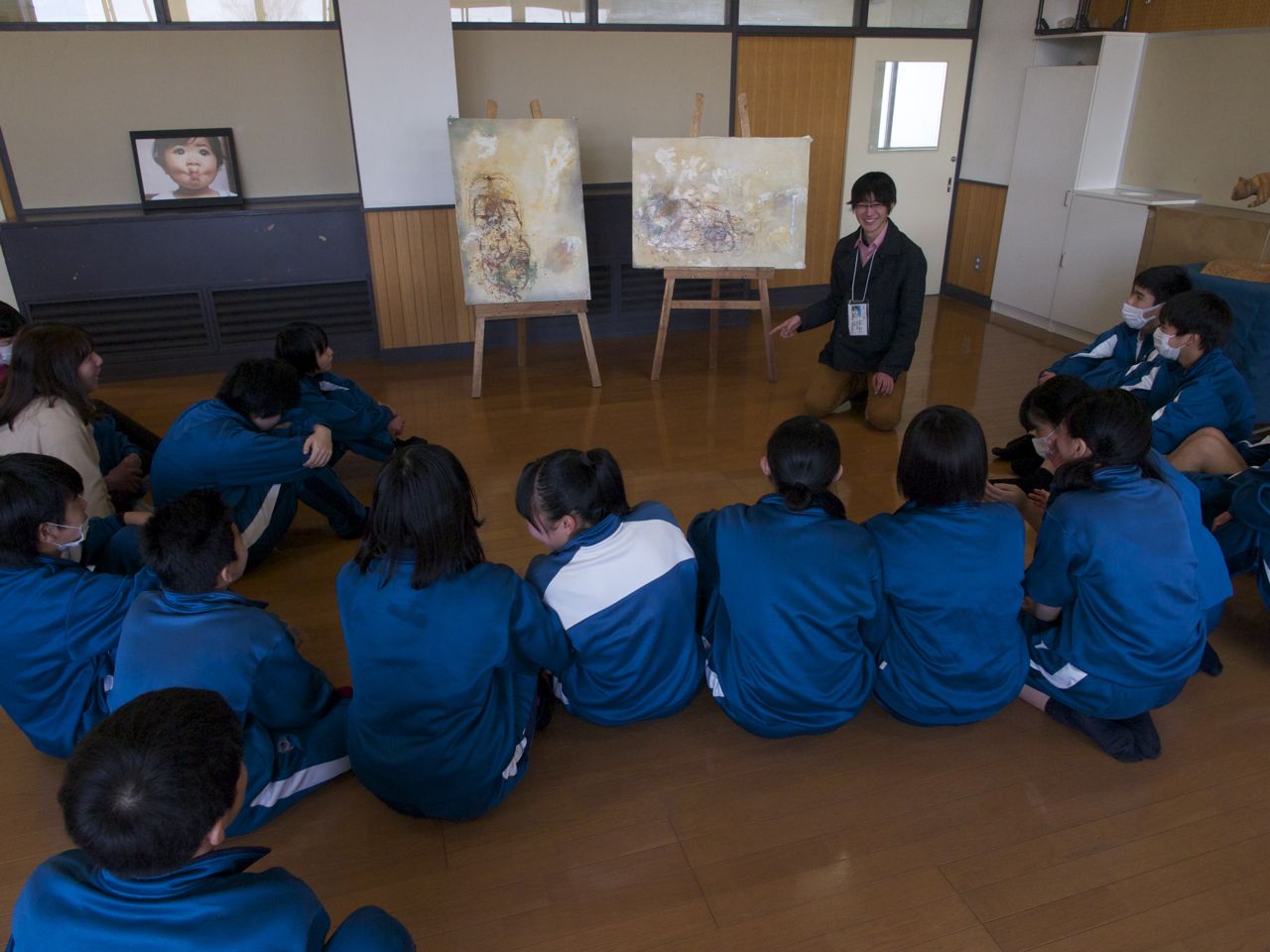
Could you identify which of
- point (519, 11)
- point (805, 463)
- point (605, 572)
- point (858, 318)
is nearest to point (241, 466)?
point (605, 572)

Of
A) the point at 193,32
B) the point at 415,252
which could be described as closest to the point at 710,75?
the point at 415,252

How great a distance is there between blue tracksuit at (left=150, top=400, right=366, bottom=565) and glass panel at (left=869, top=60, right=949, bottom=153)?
501 cm

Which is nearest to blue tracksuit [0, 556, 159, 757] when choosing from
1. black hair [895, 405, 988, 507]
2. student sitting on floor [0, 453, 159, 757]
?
student sitting on floor [0, 453, 159, 757]

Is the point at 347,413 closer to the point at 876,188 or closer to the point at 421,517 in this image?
the point at 421,517

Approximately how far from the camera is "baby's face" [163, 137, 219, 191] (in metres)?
4.92

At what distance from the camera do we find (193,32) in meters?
4.82

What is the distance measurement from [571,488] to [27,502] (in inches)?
48.1

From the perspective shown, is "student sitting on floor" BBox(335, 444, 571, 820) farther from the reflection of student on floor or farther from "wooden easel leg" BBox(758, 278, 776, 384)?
"wooden easel leg" BBox(758, 278, 776, 384)

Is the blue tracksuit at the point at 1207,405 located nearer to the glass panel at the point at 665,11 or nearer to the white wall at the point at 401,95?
the white wall at the point at 401,95

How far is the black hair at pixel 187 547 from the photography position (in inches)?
69.9

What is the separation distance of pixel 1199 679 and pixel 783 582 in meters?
1.42

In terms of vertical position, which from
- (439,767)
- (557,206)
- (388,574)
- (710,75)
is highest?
(710,75)

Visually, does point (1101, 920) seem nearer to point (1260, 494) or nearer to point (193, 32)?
point (1260, 494)

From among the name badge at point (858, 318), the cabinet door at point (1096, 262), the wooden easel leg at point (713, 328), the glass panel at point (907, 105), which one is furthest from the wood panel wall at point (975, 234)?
the name badge at point (858, 318)
